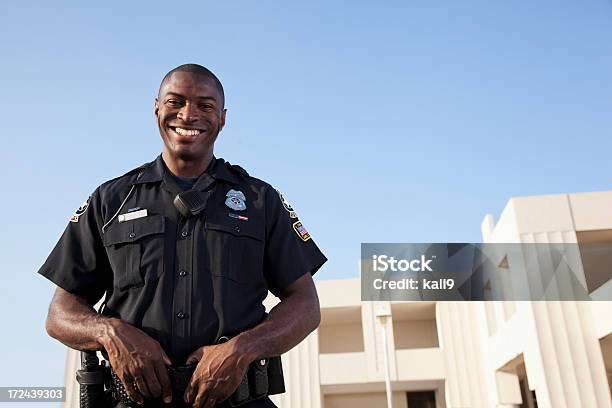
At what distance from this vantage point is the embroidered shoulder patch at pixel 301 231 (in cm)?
199

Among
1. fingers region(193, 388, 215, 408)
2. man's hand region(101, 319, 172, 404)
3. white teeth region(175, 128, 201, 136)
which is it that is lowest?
fingers region(193, 388, 215, 408)

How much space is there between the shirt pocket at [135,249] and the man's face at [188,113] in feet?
0.86

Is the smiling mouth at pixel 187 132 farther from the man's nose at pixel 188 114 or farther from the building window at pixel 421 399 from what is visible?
the building window at pixel 421 399

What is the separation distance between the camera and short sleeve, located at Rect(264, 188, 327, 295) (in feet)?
6.13

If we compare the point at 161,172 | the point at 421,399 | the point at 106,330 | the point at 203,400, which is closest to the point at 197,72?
the point at 161,172

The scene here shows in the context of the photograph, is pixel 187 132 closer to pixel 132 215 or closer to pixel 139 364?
pixel 132 215

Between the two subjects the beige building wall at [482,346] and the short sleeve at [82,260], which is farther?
the beige building wall at [482,346]

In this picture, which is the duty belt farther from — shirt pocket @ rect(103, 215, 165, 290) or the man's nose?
the man's nose

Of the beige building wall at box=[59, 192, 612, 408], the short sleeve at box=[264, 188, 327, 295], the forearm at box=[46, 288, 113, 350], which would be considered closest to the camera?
the forearm at box=[46, 288, 113, 350]

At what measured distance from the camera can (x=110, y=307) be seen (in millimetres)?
1754

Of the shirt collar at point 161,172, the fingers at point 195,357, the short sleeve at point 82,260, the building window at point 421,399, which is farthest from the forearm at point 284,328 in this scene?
the building window at point 421,399

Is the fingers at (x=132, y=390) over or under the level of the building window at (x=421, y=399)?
under

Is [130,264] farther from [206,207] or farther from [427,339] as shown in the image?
[427,339]

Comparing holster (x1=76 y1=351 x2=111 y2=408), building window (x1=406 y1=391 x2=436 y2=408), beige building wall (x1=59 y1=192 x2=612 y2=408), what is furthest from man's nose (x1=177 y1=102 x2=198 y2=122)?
building window (x1=406 y1=391 x2=436 y2=408)
